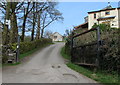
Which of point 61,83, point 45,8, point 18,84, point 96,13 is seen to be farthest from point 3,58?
point 96,13

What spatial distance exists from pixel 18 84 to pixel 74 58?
641cm

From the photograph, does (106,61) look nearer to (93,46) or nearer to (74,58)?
(93,46)

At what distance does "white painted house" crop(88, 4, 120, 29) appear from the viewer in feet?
108

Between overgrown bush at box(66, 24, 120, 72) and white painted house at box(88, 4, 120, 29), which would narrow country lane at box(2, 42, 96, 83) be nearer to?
overgrown bush at box(66, 24, 120, 72)

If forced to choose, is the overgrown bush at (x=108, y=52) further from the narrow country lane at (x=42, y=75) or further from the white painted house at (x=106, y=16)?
the white painted house at (x=106, y=16)

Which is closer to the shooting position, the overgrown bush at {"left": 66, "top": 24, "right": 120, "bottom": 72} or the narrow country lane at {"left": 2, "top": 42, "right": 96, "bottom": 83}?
the narrow country lane at {"left": 2, "top": 42, "right": 96, "bottom": 83}

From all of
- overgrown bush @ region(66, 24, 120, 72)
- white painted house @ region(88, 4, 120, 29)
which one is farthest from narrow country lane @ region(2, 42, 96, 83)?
white painted house @ region(88, 4, 120, 29)

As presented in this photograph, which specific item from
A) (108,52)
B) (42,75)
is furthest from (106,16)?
(42,75)

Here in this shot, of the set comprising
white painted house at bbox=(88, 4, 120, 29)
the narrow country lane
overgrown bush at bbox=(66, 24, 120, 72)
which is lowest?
the narrow country lane

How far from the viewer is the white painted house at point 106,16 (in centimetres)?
3281

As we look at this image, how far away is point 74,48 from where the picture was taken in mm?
11789

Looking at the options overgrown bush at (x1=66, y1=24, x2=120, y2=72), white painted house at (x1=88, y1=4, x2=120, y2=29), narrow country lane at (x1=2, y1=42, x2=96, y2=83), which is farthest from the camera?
white painted house at (x1=88, y1=4, x2=120, y2=29)

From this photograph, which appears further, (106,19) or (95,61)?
(106,19)

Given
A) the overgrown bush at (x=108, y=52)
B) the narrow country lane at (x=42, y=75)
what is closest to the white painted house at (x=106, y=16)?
the overgrown bush at (x=108, y=52)
